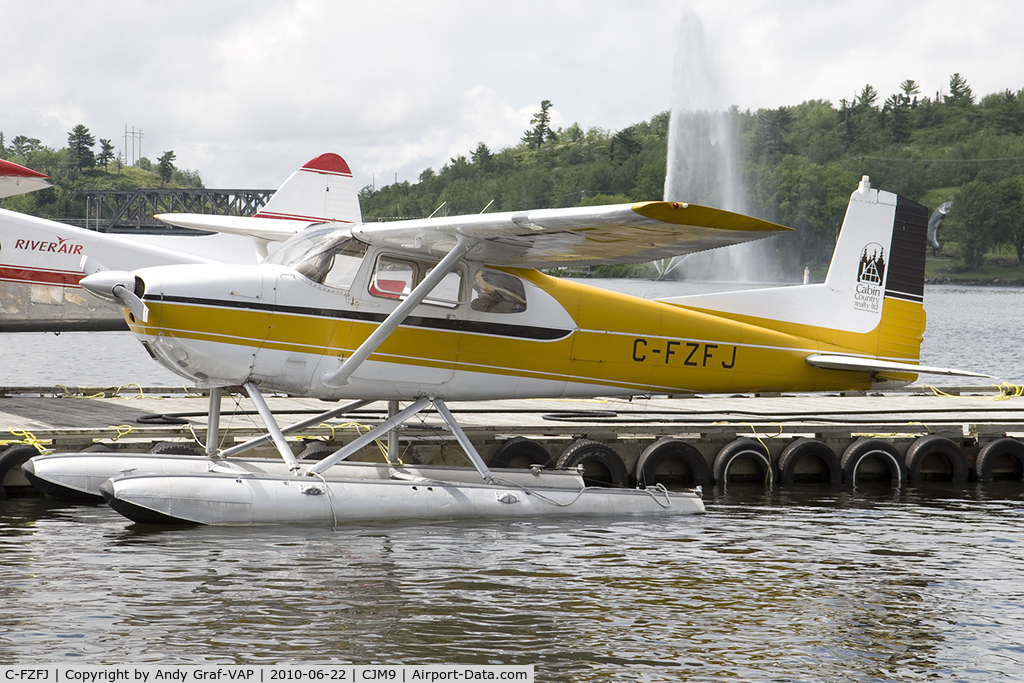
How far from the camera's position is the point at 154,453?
32.0 ft

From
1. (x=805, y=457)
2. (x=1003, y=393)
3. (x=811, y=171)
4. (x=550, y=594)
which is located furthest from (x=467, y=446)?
(x=811, y=171)

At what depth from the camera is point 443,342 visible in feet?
31.3

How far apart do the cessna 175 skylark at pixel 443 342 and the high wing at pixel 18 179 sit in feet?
18.3

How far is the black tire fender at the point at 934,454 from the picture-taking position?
12.7 meters

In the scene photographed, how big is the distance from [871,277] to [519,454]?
4.38 metres

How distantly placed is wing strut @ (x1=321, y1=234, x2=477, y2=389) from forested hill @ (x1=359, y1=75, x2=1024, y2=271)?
83.5 metres

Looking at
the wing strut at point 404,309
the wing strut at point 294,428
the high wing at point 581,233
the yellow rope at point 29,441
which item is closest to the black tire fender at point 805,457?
the high wing at point 581,233

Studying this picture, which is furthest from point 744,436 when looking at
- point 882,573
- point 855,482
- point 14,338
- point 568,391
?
point 14,338

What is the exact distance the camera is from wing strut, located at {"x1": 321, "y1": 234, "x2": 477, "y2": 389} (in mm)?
8938

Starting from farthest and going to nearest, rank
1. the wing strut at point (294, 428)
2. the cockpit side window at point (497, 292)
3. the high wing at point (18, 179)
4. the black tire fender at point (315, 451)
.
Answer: the high wing at point (18, 179) < the black tire fender at point (315, 451) < the cockpit side window at point (497, 292) < the wing strut at point (294, 428)

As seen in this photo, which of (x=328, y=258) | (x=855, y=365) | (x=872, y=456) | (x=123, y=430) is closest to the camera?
(x=328, y=258)

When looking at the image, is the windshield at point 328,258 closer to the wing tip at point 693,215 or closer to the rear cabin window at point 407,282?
the rear cabin window at point 407,282

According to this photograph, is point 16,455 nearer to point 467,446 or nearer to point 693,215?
point 467,446

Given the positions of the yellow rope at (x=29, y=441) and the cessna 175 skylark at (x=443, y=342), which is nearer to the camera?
the cessna 175 skylark at (x=443, y=342)
